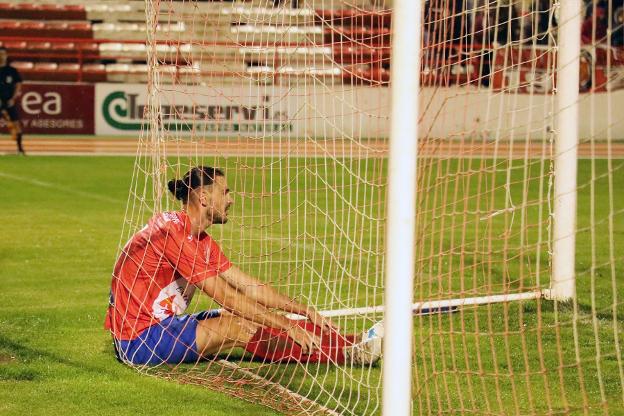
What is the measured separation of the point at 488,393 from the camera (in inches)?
211

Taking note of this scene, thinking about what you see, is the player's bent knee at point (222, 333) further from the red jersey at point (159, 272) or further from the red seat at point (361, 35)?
the red seat at point (361, 35)

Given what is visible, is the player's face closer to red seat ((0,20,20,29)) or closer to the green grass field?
the green grass field

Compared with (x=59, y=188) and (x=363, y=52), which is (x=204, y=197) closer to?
(x=363, y=52)

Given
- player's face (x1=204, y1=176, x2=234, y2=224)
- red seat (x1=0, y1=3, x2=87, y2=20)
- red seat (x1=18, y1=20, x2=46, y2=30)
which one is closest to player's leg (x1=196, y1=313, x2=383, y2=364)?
player's face (x1=204, y1=176, x2=234, y2=224)

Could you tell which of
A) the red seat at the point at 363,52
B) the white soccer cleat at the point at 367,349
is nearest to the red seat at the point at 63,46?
the red seat at the point at 363,52

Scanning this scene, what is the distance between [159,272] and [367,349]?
120 cm

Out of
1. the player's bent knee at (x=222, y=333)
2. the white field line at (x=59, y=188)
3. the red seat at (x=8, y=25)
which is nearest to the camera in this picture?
the player's bent knee at (x=222, y=333)

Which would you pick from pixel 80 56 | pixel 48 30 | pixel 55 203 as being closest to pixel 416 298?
pixel 55 203

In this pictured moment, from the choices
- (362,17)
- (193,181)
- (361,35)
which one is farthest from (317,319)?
(361,35)

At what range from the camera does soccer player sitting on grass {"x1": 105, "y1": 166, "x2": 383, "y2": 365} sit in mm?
5815

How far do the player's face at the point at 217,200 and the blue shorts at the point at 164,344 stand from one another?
581 millimetres

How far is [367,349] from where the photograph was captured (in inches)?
228

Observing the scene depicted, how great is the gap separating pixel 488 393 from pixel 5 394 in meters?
2.35

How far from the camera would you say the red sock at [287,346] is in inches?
231
